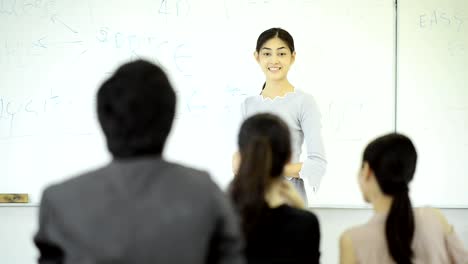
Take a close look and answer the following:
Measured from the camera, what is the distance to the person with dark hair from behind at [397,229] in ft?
5.01

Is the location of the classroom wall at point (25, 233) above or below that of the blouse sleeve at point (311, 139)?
below

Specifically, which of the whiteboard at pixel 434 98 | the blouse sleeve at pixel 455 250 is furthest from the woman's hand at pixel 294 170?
the blouse sleeve at pixel 455 250

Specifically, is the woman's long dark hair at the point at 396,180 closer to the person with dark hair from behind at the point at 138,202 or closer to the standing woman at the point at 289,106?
the person with dark hair from behind at the point at 138,202

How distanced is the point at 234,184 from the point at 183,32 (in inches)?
73.3

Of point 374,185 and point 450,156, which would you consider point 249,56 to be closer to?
point 450,156

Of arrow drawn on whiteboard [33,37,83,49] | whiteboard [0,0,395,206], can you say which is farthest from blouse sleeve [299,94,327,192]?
arrow drawn on whiteboard [33,37,83,49]

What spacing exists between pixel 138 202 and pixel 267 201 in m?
0.49

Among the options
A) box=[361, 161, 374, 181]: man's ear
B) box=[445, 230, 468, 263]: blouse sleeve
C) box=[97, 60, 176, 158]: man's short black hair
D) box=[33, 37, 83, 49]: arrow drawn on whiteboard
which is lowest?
box=[445, 230, 468, 263]: blouse sleeve

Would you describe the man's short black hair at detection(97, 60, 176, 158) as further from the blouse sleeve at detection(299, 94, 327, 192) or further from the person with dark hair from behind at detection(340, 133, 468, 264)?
the blouse sleeve at detection(299, 94, 327, 192)

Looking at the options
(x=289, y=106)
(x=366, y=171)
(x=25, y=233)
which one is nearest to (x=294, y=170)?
(x=289, y=106)

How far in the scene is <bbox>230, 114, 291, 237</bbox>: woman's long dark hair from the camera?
138cm

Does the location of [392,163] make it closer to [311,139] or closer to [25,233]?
[311,139]

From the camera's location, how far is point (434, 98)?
9.74 ft

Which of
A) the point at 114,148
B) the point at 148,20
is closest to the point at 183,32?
the point at 148,20
